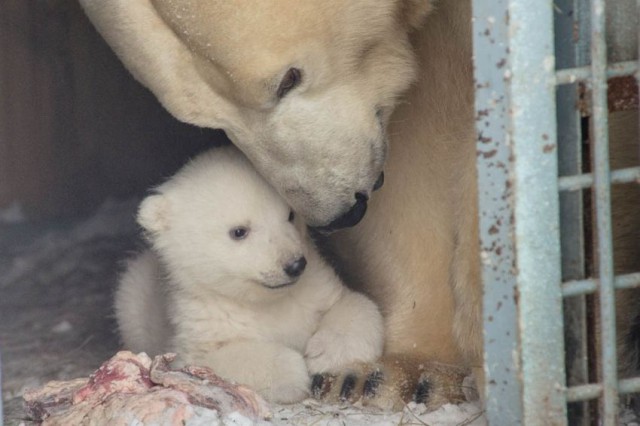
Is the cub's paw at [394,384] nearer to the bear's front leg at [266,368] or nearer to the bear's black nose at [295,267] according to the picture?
the bear's front leg at [266,368]

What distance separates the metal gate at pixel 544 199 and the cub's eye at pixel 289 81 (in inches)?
22.3

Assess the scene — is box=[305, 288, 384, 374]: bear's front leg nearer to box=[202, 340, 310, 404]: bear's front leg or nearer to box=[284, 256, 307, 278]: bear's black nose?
box=[202, 340, 310, 404]: bear's front leg

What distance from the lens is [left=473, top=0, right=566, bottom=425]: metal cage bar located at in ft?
5.37

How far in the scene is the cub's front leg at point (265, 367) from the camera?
2.49 meters

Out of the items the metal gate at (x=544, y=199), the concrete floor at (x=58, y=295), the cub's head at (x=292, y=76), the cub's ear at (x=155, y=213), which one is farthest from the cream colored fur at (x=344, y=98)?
the concrete floor at (x=58, y=295)

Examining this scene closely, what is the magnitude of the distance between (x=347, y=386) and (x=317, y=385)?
0.25 feet

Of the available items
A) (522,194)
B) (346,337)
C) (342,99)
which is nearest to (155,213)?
(346,337)

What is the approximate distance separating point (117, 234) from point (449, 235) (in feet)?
5.35

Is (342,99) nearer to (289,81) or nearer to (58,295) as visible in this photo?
(289,81)

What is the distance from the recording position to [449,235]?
8.95 ft

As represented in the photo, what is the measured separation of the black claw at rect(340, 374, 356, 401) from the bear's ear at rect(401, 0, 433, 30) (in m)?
0.83

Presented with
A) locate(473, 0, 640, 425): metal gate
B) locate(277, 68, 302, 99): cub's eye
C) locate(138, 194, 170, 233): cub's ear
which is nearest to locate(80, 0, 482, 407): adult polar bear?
locate(277, 68, 302, 99): cub's eye

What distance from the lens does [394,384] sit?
99.3 inches

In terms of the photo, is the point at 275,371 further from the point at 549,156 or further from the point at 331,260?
the point at 549,156
